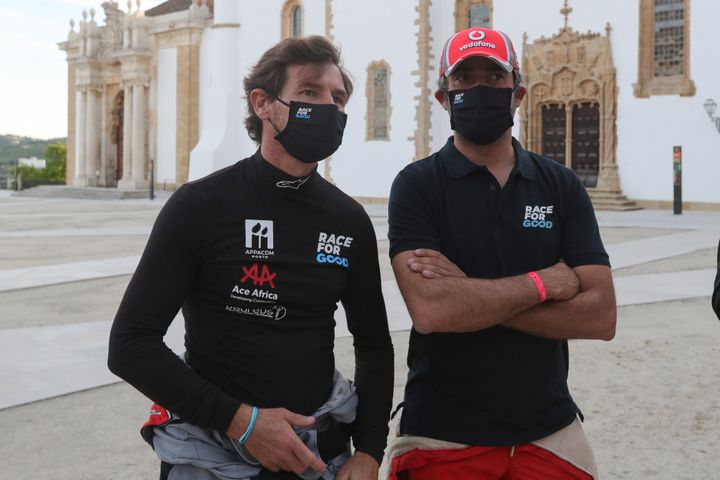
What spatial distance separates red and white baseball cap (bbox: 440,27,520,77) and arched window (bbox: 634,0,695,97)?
74.9 feet

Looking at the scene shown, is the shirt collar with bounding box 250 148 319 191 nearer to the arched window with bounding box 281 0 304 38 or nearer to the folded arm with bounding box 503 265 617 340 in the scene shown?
the folded arm with bounding box 503 265 617 340

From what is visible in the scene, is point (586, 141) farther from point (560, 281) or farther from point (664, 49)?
point (560, 281)

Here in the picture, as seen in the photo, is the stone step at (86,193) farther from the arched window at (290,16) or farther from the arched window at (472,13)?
the arched window at (472,13)

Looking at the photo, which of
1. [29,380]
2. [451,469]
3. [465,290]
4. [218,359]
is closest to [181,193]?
[218,359]

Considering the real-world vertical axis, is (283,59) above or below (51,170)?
below

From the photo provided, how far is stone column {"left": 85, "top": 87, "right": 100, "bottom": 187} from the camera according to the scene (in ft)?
139

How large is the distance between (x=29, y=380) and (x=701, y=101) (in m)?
21.6

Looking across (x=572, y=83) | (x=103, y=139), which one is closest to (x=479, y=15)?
(x=572, y=83)

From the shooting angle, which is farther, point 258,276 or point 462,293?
point 462,293

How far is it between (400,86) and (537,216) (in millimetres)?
27526

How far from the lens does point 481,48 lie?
8.46 feet

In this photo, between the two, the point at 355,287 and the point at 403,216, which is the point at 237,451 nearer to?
the point at 355,287

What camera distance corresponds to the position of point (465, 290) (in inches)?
98.0

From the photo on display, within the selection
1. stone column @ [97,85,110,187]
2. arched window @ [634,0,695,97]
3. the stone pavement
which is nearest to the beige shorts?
the stone pavement
